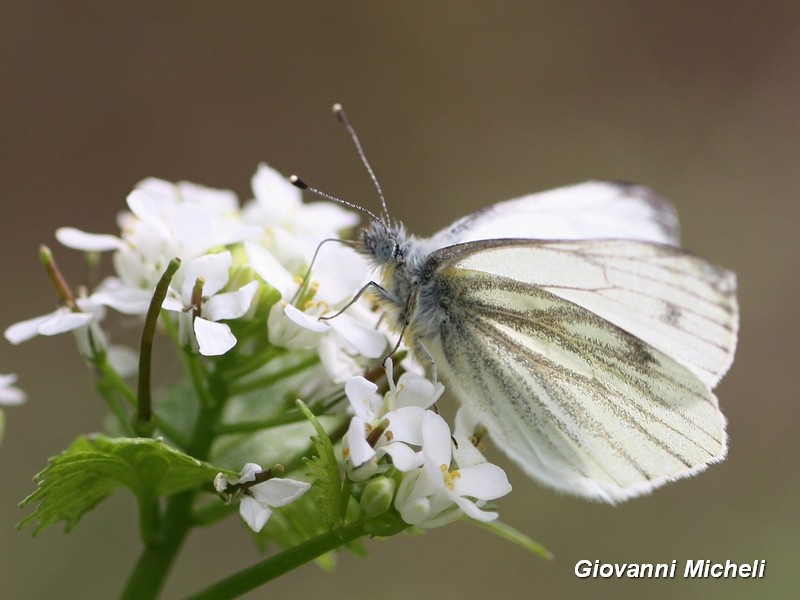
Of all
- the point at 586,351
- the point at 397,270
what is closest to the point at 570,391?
the point at 586,351

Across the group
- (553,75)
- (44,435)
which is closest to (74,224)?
(44,435)

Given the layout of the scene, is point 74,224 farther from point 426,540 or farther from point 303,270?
point 303,270

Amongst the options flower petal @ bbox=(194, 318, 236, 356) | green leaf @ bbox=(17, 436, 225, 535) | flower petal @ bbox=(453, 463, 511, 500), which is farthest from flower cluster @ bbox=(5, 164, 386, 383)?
flower petal @ bbox=(453, 463, 511, 500)

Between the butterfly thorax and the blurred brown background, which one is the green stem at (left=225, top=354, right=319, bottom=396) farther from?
the blurred brown background

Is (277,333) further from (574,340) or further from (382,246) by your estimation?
(574,340)

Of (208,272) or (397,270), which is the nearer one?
(208,272)

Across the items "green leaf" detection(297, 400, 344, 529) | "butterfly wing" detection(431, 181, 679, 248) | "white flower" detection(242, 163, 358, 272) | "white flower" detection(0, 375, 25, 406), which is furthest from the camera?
"butterfly wing" detection(431, 181, 679, 248)
